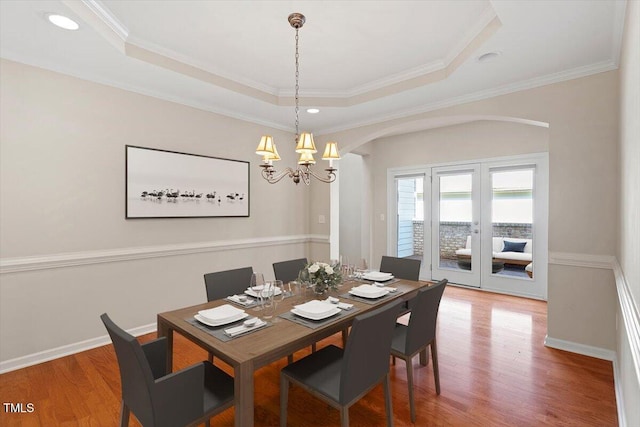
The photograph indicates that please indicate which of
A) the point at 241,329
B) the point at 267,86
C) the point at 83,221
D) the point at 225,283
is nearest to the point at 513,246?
the point at 267,86

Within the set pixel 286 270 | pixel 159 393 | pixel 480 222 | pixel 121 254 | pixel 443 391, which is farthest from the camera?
pixel 480 222

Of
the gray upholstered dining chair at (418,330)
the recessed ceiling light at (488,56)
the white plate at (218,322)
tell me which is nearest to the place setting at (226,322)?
the white plate at (218,322)

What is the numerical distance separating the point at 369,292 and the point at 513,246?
12.2ft

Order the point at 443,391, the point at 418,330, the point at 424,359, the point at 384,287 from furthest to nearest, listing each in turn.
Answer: the point at 424,359, the point at 384,287, the point at 443,391, the point at 418,330

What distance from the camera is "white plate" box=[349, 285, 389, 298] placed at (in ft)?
7.43

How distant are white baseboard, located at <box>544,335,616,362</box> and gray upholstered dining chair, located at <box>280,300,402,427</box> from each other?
230 centimetres

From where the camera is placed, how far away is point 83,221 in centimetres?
295

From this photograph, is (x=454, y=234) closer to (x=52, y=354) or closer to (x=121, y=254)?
(x=121, y=254)

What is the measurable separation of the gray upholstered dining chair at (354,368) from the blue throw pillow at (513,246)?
13.3 feet

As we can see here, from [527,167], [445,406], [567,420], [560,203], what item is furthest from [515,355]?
[527,167]

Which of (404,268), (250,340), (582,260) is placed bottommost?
(250,340)

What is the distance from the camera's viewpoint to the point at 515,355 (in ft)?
9.67

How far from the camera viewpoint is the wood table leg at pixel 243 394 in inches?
54.3

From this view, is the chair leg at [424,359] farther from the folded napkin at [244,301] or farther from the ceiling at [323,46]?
the ceiling at [323,46]
